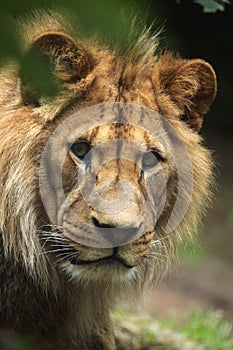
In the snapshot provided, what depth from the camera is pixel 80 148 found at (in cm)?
293

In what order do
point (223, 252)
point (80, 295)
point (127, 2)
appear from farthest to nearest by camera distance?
1. point (223, 252)
2. point (80, 295)
3. point (127, 2)

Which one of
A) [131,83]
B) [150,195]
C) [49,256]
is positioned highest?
[131,83]

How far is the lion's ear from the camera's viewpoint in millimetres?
3340

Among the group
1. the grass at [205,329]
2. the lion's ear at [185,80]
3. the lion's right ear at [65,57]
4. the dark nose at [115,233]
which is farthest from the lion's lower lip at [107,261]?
the grass at [205,329]

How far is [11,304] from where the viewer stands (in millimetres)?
3137

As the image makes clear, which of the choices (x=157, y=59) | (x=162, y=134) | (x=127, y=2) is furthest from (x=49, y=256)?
(x=127, y=2)

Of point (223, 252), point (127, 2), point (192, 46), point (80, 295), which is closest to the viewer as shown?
point (127, 2)

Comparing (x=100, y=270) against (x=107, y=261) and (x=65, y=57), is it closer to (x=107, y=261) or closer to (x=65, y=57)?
(x=107, y=261)

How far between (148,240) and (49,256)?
1.84ft

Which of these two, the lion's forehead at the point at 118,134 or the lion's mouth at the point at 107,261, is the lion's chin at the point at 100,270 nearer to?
the lion's mouth at the point at 107,261

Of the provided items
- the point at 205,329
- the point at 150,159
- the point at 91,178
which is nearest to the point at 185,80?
the point at 150,159

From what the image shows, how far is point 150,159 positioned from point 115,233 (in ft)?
1.74

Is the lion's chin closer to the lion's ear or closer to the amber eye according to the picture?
the amber eye

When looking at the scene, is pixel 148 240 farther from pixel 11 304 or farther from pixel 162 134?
pixel 11 304
